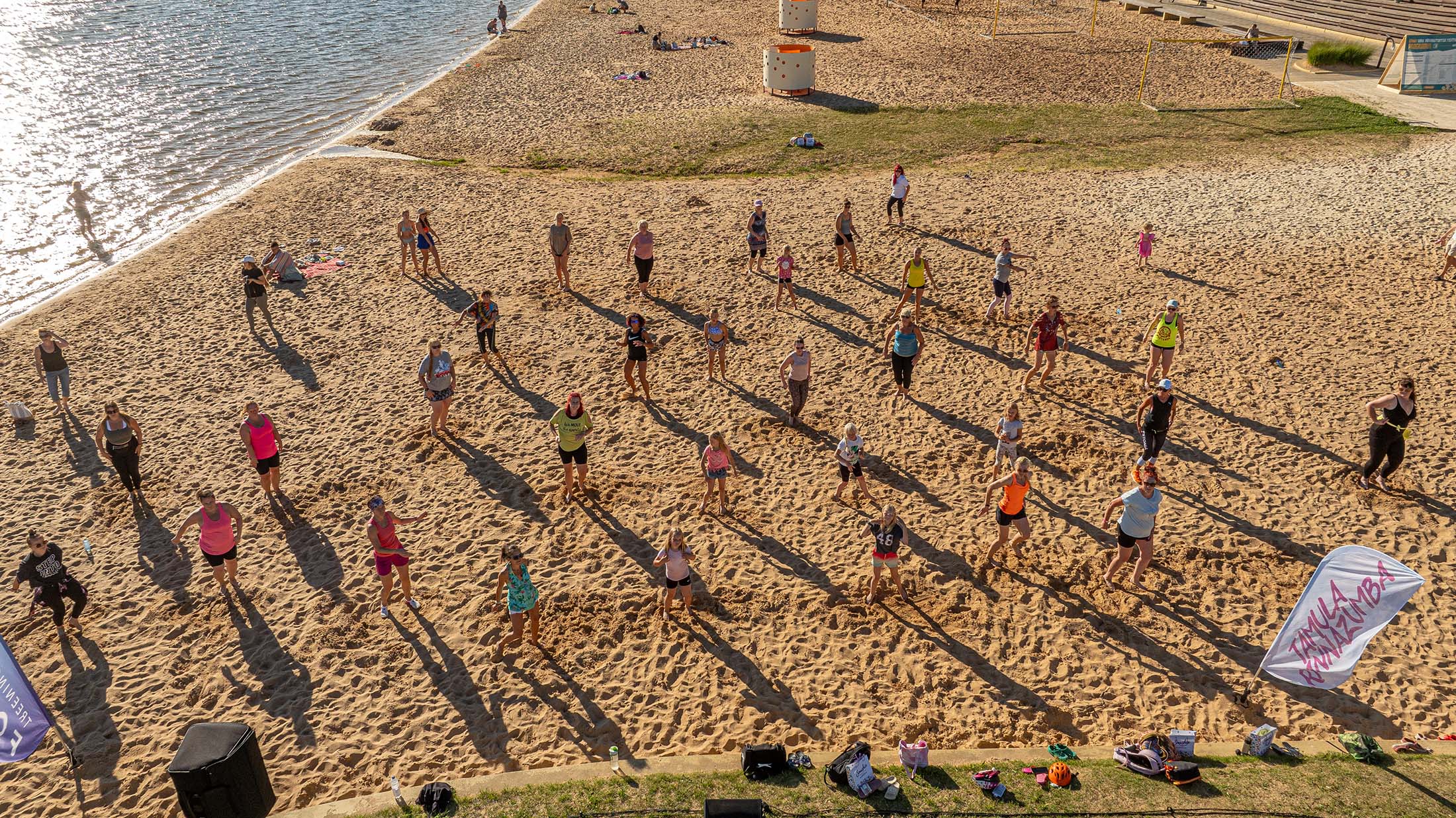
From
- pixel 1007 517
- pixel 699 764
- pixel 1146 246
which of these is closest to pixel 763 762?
pixel 699 764

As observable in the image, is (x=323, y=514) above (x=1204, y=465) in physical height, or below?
below

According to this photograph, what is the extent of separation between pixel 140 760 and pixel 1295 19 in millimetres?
48132

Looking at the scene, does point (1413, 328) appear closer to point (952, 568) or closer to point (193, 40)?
point (952, 568)

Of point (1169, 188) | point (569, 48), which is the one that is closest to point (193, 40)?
point (569, 48)

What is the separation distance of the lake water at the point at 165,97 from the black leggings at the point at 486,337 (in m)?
12.4

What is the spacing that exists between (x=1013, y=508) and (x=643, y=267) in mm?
9286

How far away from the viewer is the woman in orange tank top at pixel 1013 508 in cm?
1002

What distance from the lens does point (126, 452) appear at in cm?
1179

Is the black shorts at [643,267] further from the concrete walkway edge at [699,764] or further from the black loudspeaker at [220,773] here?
the black loudspeaker at [220,773]

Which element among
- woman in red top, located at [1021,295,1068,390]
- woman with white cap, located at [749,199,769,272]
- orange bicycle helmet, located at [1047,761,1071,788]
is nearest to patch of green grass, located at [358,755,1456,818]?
orange bicycle helmet, located at [1047,761,1071,788]

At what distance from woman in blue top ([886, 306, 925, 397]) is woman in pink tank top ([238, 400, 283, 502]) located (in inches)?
351

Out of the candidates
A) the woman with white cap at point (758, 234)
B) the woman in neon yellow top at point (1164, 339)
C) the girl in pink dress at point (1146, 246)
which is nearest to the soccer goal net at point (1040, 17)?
the girl in pink dress at point (1146, 246)

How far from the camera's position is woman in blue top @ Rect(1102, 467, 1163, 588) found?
9.57 meters

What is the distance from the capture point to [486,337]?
1512 cm
